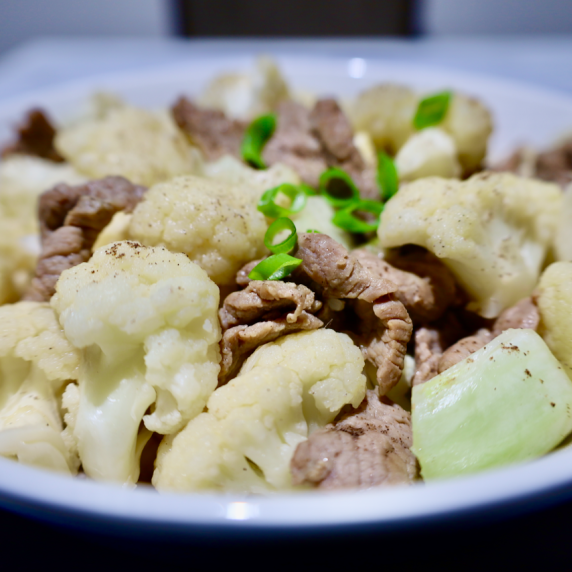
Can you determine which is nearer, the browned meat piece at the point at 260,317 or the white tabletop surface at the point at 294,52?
the browned meat piece at the point at 260,317

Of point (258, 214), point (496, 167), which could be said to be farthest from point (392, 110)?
point (258, 214)

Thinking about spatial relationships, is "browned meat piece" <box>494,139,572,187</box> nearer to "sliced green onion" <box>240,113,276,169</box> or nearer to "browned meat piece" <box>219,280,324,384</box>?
"sliced green onion" <box>240,113,276,169</box>

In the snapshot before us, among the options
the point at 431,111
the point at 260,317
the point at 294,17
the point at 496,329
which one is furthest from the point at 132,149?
the point at 294,17

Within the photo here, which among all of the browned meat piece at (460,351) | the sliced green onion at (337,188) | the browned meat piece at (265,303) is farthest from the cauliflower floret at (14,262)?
the browned meat piece at (460,351)

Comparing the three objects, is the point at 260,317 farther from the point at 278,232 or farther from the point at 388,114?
the point at 388,114

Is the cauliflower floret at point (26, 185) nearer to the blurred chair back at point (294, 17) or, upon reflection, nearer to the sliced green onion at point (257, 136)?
the sliced green onion at point (257, 136)

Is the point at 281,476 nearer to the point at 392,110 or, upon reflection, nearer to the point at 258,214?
the point at 258,214
